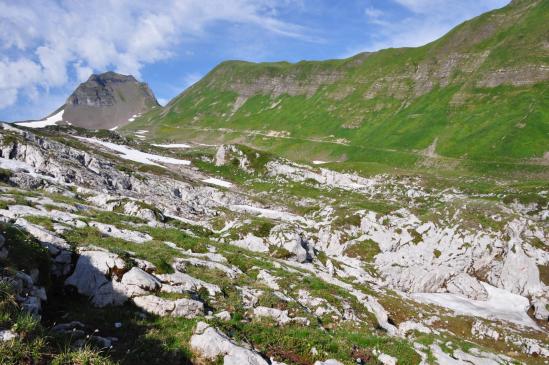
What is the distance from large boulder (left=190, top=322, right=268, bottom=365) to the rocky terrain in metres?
0.05

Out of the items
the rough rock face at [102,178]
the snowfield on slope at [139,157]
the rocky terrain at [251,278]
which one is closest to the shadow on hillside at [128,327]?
the rocky terrain at [251,278]

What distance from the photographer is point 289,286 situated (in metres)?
27.4

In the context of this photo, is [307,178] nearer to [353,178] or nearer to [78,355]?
[353,178]

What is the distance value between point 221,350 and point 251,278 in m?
13.5

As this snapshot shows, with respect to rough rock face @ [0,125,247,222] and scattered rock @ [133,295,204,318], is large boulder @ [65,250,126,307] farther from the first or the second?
rough rock face @ [0,125,247,222]

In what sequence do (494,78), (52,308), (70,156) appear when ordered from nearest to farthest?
(52,308) < (70,156) < (494,78)

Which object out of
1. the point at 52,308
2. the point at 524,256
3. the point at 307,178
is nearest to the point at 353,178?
the point at 307,178

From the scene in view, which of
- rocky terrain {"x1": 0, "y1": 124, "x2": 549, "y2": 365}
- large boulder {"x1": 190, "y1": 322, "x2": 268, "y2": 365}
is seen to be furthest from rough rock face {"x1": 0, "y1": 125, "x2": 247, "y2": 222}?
large boulder {"x1": 190, "y1": 322, "x2": 268, "y2": 365}

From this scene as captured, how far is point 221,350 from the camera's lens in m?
13.4

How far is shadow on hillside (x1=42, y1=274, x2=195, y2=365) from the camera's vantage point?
12.8 metres

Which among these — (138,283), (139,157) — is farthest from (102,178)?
(138,283)

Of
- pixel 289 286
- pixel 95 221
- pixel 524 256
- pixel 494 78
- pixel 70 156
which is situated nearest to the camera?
pixel 289 286

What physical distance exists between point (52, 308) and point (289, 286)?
16288mm

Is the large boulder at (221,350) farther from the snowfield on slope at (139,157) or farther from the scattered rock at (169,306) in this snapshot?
the snowfield on slope at (139,157)
